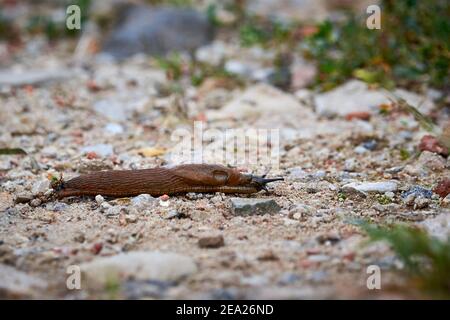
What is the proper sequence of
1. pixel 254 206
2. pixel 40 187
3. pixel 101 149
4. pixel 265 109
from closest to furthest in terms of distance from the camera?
pixel 254 206, pixel 40 187, pixel 101 149, pixel 265 109

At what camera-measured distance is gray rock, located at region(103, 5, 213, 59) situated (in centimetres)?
755

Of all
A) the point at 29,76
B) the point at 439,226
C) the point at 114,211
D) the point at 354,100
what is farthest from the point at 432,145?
the point at 29,76

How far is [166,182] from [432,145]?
2.00 meters

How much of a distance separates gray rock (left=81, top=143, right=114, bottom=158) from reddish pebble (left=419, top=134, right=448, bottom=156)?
2333mm

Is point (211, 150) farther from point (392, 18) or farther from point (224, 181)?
point (392, 18)

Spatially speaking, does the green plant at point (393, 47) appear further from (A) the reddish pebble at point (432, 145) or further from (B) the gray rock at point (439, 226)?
(B) the gray rock at point (439, 226)

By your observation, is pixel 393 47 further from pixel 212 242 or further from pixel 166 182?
pixel 212 242

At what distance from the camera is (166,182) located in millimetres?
4094

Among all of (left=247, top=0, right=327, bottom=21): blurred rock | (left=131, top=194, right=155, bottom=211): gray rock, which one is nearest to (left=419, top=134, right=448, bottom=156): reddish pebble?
(left=131, top=194, right=155, bottom=211): gray rock

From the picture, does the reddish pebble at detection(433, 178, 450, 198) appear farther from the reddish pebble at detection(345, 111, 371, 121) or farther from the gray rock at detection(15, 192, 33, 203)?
the gray rock at detection(15, 192, 33, 203)

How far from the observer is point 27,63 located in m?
7.54

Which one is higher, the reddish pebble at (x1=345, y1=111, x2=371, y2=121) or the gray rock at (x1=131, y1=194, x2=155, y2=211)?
the reddish pebble at (x1=345, y1=111, x2=371, y2=121)

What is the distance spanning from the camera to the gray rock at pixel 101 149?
16.7ft
